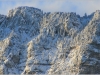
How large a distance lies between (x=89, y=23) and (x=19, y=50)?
68.6 feet

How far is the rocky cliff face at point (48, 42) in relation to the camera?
6235 inches

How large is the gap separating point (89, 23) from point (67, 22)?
632 centimetres

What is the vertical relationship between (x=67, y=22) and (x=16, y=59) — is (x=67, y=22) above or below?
above

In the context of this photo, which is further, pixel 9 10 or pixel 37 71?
pixel 9 10

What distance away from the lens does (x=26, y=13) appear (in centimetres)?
17238

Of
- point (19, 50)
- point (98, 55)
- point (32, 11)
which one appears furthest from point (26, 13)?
point (98, 55)

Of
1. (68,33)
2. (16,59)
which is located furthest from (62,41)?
(16,59)

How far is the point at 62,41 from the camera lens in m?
Answer: 164

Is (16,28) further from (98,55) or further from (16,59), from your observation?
(98,55)

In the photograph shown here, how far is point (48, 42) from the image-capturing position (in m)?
166

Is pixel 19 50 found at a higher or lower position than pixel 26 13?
lower

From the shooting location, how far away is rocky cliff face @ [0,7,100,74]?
520ft

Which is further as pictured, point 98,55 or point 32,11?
point 32,11

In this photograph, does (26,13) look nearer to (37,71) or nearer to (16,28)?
(16,28)
